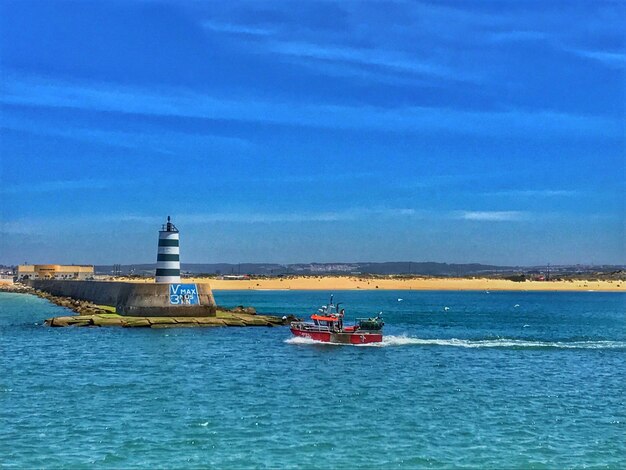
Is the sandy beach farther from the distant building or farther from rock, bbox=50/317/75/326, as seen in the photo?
rock, bbox=50/317/75/326

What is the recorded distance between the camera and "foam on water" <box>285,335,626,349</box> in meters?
45.1


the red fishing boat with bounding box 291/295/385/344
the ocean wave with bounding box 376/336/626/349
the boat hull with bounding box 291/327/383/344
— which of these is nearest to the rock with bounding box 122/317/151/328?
the red fishing boat with bounding box 291/295/385/344

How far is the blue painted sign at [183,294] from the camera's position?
5428cm

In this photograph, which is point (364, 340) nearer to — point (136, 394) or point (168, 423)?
point (136, 394)

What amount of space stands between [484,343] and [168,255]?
907 inches

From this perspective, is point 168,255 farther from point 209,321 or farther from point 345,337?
point 345,337

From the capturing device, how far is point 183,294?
180 ft

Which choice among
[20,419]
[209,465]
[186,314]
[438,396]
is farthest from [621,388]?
[186,314]

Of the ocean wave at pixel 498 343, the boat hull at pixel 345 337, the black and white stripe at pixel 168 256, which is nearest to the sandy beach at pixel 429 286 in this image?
the black and white stripe at pixel 168 256

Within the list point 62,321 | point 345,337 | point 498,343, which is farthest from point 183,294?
point 498,343

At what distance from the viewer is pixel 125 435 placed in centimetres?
2009

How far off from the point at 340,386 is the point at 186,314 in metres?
27.6

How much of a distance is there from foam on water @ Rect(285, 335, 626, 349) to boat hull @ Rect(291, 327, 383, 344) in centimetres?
33

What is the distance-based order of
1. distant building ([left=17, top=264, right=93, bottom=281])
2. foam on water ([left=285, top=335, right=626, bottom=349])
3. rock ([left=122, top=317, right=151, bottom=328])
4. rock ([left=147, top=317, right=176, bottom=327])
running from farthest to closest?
distant building ([left=17, top=264, right=93, bottom=281])
rock ([left=147, top=317, right=176, bottom=327])
rock ([left=122, top=317, right=151, bottom=328])
foam on water ([left=285, top=335, right=626, bottom=349])
